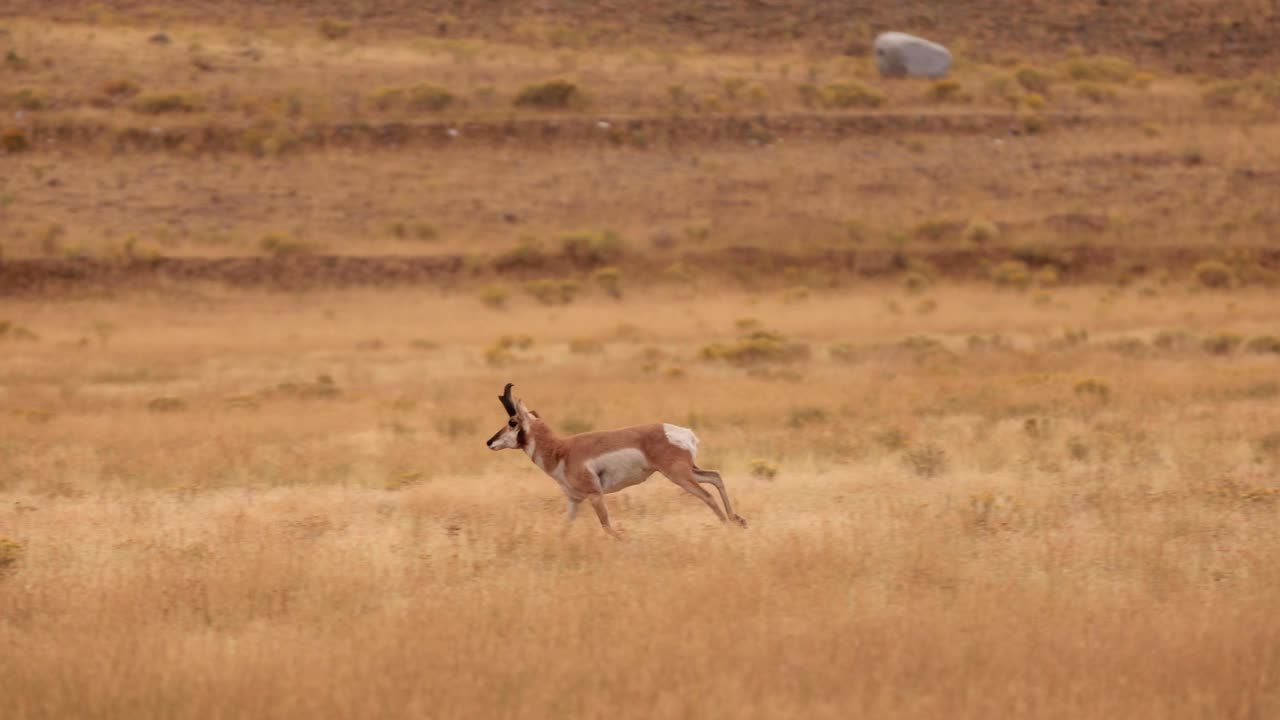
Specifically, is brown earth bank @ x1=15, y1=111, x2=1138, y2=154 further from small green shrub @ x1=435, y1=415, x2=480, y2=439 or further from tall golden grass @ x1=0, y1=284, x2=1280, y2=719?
small green shrub @ x1=435, y1=415, x2=480, y2=439

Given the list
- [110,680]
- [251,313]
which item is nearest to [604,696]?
[110,680]

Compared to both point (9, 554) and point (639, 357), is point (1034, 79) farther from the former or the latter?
point (9, 554)

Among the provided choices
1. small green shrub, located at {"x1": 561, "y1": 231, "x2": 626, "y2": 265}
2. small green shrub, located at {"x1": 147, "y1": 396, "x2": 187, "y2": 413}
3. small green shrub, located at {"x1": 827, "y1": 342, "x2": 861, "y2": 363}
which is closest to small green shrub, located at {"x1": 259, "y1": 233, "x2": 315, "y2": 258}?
small green shrub, located at {"x1": 561, "y1": 231, "x2": 626, "y2": 265}

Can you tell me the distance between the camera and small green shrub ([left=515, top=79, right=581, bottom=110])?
5200 centimetres

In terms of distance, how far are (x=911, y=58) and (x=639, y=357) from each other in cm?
→ 3400

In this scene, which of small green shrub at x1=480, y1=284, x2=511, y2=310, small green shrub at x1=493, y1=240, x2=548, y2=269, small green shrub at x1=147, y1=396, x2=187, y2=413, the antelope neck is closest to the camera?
the antelope neck

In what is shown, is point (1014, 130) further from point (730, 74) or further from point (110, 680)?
point (110, 680)

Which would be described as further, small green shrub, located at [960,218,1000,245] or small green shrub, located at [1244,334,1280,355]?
small green shrub, located at [960,218,1000,245]

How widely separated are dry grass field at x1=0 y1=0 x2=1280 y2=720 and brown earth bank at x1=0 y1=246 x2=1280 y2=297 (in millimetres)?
144

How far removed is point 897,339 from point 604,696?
23.6m

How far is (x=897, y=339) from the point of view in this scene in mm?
30031

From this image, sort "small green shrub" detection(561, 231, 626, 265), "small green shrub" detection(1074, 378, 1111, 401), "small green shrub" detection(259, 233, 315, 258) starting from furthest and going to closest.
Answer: "small green shrub" detection(561, 231, 626, 265) < "small green shrub" detection(259, 233, 315, 258) < "small green shrub" detection(1074, 378, 1111, 401)

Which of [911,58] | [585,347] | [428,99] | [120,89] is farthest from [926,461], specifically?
[911,58]

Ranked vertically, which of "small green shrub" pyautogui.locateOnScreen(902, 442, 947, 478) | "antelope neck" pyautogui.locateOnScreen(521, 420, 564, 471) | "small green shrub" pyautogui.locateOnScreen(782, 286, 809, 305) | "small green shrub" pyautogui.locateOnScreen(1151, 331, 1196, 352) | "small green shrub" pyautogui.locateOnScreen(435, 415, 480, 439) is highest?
"antelope neck" pyautogui.locateOnScreen(521, 420, 564, 471)
